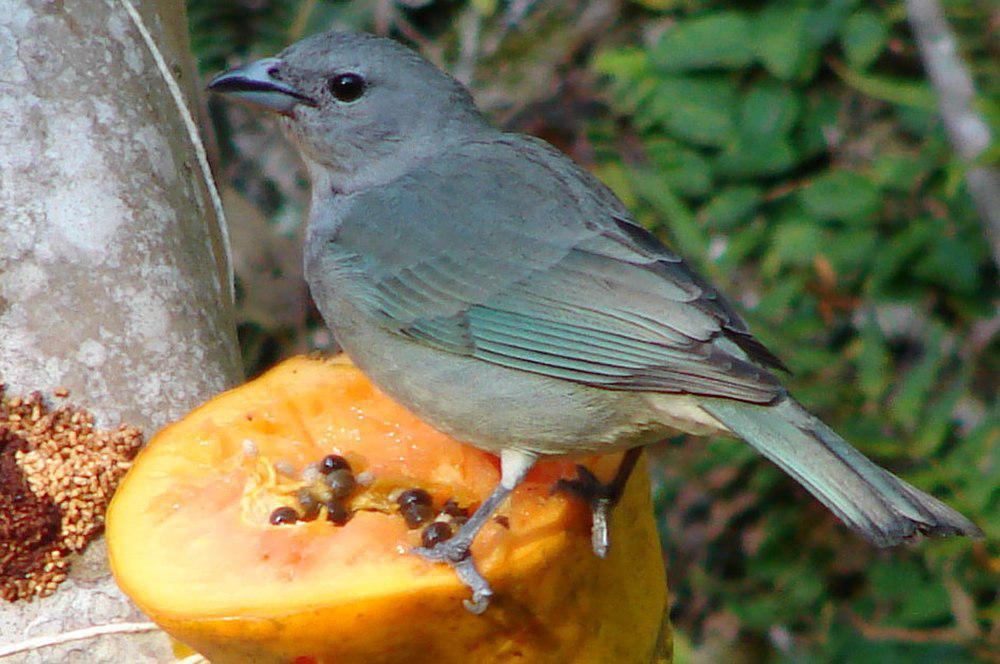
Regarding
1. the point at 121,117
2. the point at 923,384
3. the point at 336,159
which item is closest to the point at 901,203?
the point at 923,384

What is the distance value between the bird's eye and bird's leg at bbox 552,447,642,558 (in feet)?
4.24

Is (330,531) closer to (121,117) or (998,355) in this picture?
(121,117)

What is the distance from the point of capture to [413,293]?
3068mm

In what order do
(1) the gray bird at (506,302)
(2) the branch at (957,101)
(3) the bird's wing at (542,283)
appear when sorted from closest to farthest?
(1) the gray bird at (506,302) → (3) the bird's wing at (542,283) → (2) the branch at (957,101)

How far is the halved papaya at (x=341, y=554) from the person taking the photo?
83.2 inches

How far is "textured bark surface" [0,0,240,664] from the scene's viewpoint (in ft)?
8.38

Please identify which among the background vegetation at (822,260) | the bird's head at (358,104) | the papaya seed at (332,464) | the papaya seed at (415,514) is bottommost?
the background vegetation at (822,260)

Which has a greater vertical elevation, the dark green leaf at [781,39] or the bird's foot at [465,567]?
the bird's foot at [465,567]

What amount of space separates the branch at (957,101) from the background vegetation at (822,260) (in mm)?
95

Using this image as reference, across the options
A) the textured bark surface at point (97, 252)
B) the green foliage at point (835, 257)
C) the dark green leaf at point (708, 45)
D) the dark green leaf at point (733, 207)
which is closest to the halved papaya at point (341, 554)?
the textured bark surface at point (97, 252)

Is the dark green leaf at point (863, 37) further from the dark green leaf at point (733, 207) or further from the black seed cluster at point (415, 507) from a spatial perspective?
the black seed cluster at point (415, 507)

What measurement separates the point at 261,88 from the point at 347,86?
0.23 meters

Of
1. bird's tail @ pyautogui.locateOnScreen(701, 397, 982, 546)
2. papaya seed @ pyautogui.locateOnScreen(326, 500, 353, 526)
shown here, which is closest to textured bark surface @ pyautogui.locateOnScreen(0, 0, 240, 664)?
papaya seed @ pyautogui.locateOnScreen(326, 500, 353, 526)

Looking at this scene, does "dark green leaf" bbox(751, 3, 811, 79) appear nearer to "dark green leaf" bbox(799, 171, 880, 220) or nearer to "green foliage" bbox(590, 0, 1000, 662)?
"green foliage" bbox(590, 0, 1000, 662)
